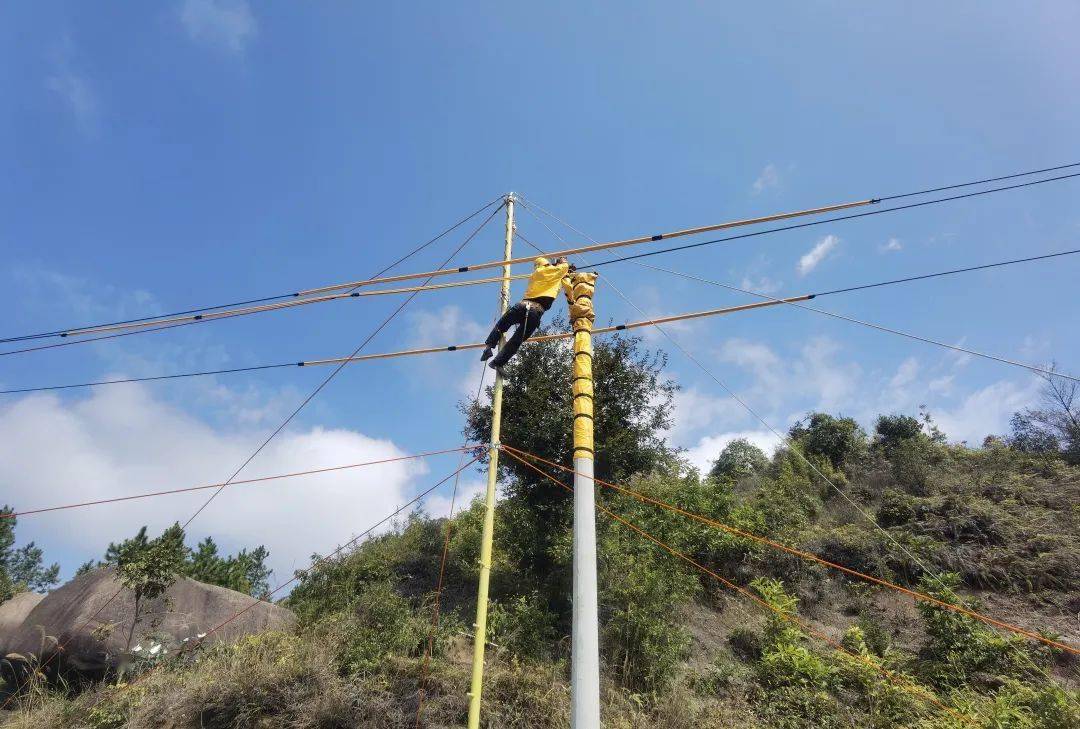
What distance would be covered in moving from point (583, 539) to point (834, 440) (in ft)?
88.3

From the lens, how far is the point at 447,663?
36.4 ft

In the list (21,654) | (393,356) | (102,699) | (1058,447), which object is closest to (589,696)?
(393,356)

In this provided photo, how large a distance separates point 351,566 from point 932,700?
1408 centimetres

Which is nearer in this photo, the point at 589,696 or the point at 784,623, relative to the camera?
the point at 589,696

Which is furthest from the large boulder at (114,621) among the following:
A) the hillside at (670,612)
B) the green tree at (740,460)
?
the green tree at (740,460)

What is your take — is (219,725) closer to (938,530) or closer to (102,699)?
(102,699)

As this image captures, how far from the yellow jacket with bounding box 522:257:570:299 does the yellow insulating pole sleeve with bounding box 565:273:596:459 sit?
0.56ft

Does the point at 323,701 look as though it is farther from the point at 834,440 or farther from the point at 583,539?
the point at 834,440

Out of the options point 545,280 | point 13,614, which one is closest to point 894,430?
point 545,280

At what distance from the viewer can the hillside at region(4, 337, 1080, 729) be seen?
9789mm

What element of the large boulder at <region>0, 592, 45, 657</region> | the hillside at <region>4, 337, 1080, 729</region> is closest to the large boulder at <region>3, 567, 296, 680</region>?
the large boulder at <region>0, 592, 45, 657</region>

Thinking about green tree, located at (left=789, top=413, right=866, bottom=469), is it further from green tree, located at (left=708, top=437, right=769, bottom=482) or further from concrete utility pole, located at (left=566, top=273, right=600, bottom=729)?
concrete utility pole, located at (left=566, top=273, right=600, bottom=729)

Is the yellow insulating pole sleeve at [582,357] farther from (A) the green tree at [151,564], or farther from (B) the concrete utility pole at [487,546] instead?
(A) the green tree at [151,564]

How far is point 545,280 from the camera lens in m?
8.76
